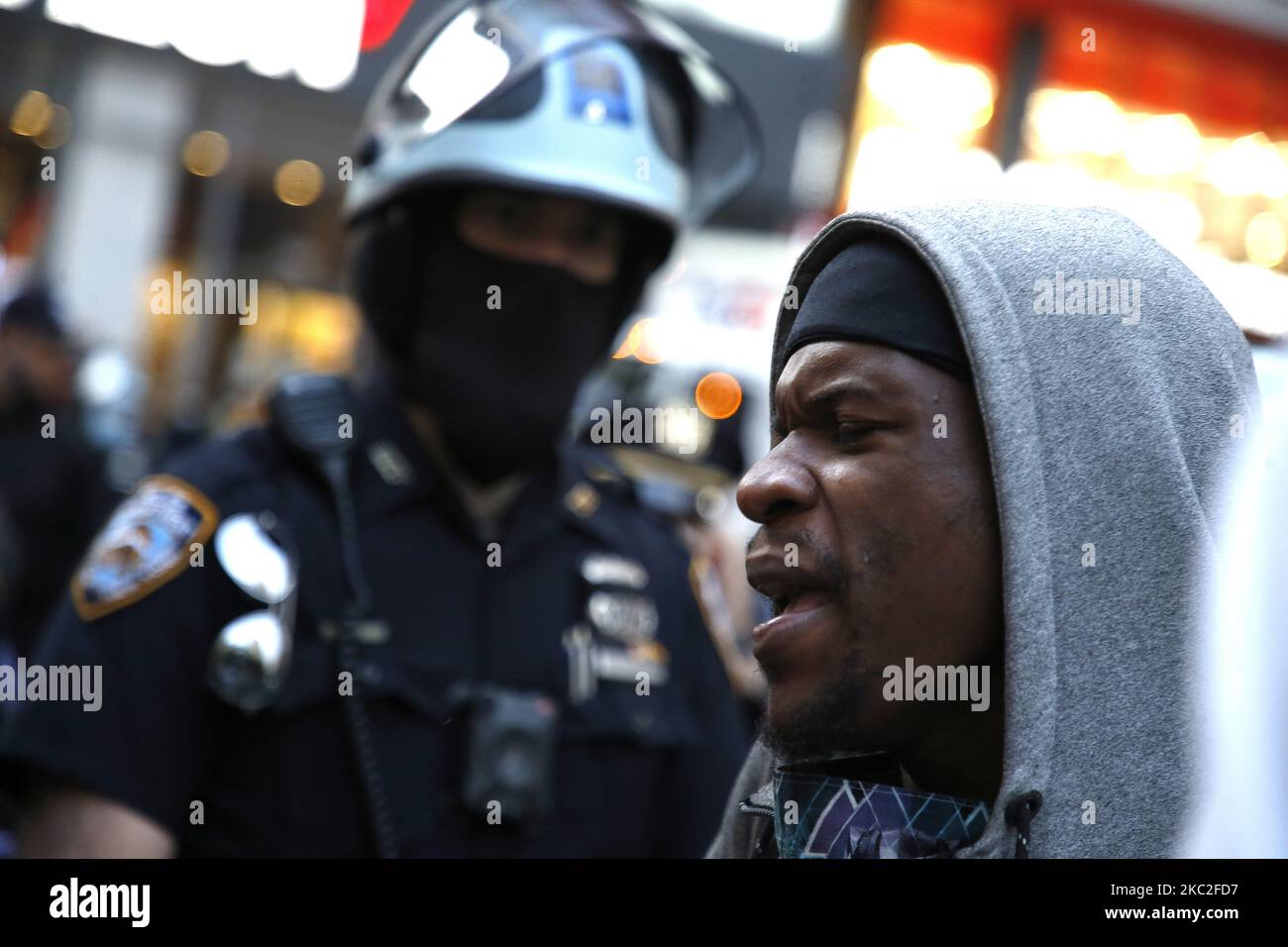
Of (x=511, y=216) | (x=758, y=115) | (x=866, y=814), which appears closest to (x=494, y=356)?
(x=511, y=216)

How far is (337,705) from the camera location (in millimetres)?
2369

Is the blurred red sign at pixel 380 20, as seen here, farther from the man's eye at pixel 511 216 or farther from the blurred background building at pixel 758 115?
the man's eye at pixel 511 216

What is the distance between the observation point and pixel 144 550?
2.34 m

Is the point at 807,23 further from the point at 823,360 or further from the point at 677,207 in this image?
the point at 823,360

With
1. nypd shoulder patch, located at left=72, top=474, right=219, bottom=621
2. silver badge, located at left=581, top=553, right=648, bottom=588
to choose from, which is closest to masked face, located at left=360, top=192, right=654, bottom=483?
silver badge, located at left=581, top=553, right=648, bottom=588

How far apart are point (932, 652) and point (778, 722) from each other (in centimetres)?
16

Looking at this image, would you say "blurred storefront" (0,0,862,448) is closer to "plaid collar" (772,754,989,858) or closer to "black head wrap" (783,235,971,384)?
"black head wrap" (783,235,971,384)

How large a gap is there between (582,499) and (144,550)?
88cm

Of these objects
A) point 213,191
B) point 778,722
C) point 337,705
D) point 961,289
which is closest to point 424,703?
point 337,705

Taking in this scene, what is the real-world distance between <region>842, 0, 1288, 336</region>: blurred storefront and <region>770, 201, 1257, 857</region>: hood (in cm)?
1046

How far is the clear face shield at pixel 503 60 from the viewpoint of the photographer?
281cm

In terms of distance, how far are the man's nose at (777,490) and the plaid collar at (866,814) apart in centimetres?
25

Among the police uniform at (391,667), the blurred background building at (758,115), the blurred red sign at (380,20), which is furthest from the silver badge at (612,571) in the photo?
the blurred red sign at (380,20)

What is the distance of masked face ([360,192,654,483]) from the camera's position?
2.68 m
